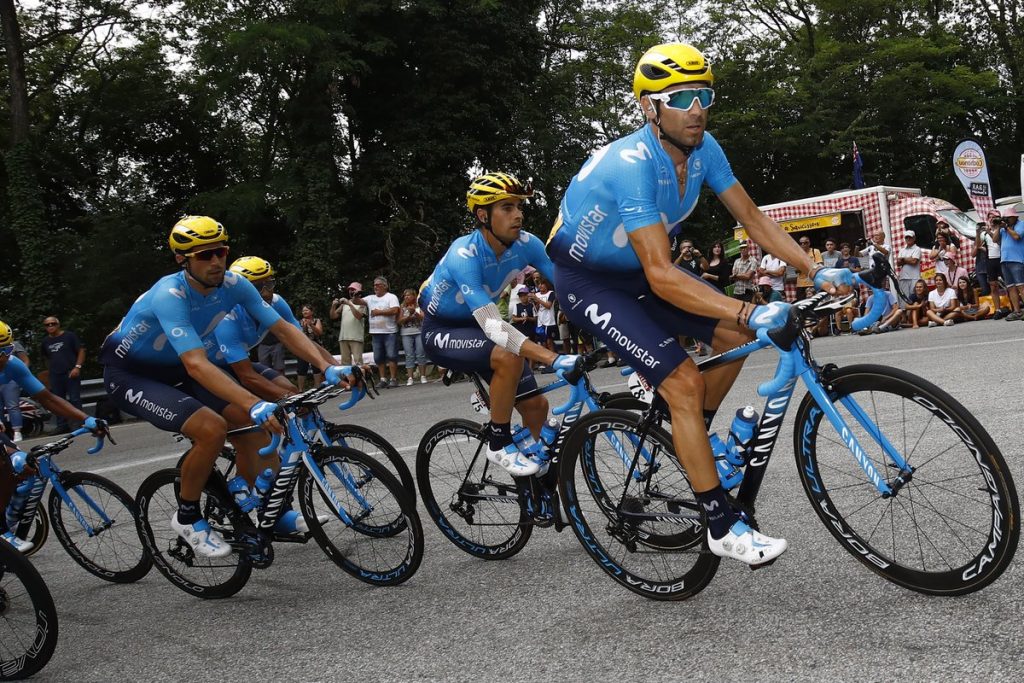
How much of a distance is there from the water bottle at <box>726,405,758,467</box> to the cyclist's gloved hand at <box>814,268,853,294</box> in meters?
0.59

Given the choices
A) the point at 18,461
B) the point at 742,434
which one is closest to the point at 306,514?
the point at 18,461

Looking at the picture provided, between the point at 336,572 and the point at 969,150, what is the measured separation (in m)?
22.0

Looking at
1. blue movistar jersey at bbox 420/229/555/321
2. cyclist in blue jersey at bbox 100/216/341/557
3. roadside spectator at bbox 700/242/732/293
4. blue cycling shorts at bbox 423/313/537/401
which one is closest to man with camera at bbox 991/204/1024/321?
roadside spectator at bbox 700/242/732/293

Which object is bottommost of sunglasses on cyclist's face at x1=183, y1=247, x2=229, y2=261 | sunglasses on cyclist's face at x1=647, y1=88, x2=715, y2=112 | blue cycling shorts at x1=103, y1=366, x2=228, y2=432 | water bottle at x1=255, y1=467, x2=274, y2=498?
water bottle at x1=255, y1=467, x2=274, y2=498

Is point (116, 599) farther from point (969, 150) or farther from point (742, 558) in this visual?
point (969, 150)

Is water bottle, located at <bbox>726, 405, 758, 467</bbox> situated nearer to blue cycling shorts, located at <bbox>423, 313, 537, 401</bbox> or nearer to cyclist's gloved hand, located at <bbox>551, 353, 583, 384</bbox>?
cyclist's gloved hand, located at <bbox>551, 353, 583, 384</bbox>

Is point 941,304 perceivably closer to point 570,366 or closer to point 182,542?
point 570,366

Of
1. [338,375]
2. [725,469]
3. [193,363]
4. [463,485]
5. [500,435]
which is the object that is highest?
[193,363]

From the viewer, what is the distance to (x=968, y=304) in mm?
18922

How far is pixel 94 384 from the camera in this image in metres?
20.1

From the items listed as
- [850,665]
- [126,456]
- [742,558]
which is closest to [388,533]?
[742,558]

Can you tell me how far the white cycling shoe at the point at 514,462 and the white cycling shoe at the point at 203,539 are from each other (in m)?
1.54

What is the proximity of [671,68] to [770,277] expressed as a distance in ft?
55.1

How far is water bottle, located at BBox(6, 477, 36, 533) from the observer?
22.5 ft
